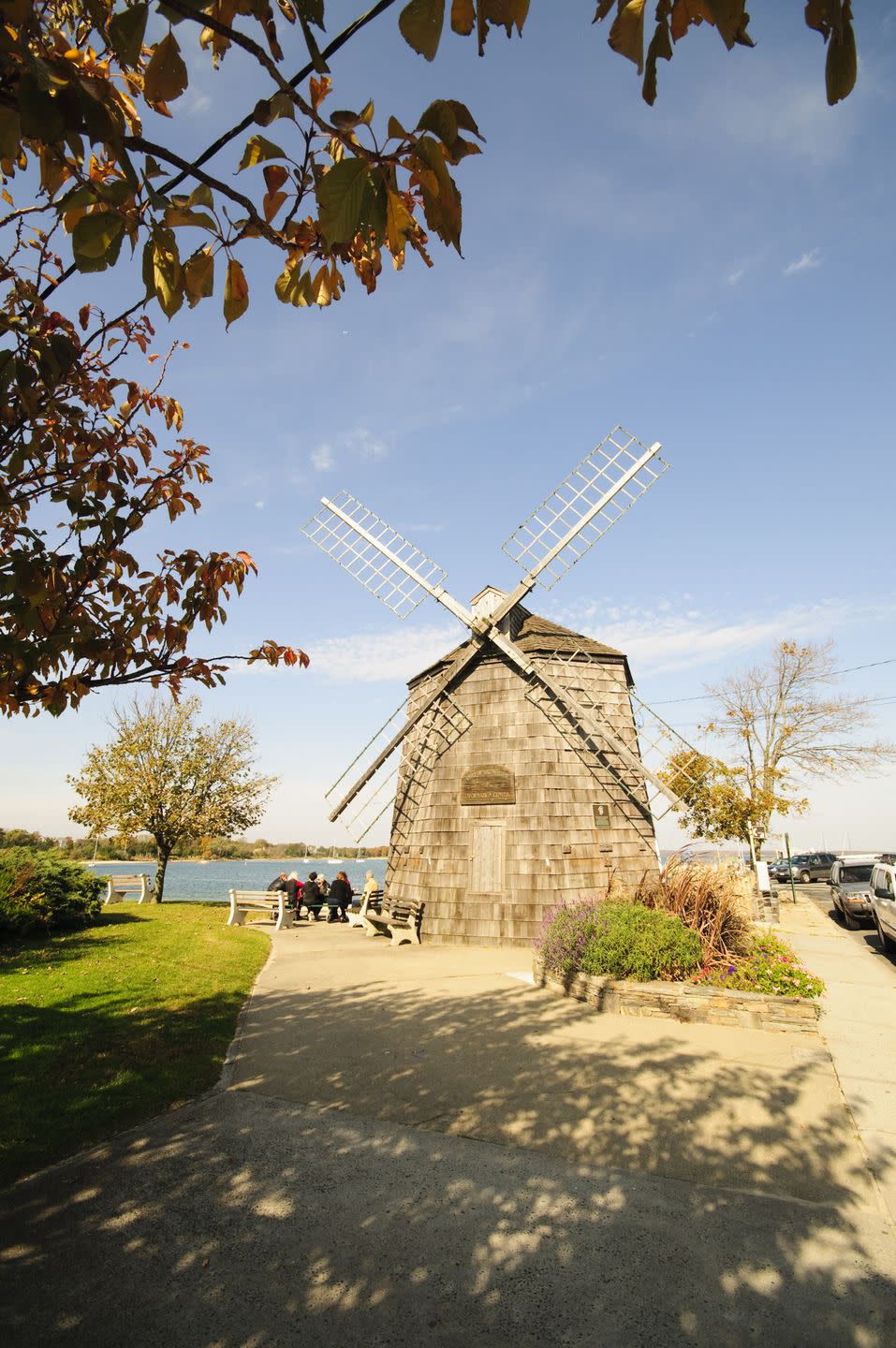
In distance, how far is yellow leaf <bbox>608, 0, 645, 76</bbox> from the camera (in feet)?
5.54

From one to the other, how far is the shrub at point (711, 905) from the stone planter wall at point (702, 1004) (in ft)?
2.88

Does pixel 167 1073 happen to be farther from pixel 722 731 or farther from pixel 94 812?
pixel 722 731

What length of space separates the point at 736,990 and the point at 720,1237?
16.2 ft

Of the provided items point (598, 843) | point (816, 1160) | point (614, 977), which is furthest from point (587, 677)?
point (816, 1160)

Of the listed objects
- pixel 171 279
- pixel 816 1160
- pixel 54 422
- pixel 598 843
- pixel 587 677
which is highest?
pixel 587 677

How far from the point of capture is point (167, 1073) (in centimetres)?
627

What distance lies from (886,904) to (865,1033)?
8664 mm

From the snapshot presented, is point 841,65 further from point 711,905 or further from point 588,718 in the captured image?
point 588,718

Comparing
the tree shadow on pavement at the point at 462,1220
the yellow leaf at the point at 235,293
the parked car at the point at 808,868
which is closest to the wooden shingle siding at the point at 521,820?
Answer: the tree shadow on pavement at the point at 462,1220

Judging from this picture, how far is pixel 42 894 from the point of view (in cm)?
1391

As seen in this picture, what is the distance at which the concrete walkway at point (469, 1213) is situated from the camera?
10.9 ft

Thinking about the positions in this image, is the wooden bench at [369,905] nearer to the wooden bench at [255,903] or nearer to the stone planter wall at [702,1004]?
the wooden bench at [255,903]

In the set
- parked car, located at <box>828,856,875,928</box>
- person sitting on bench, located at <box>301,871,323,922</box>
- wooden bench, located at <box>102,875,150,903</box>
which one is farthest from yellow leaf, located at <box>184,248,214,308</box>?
wooden bench, located at <box>102,875,150,903</box>

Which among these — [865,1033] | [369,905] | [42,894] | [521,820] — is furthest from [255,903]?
[865,1033]
